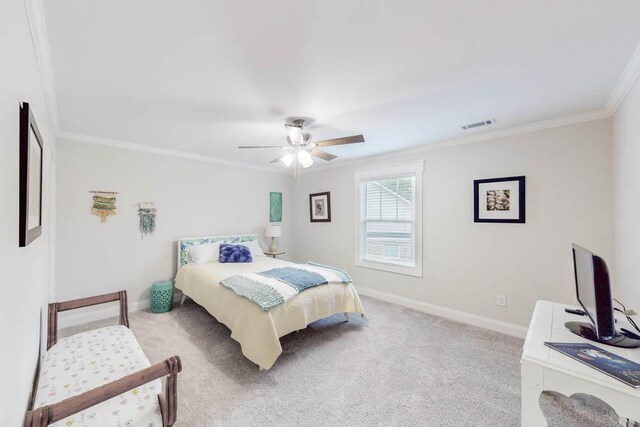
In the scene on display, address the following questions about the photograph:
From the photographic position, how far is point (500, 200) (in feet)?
9.80

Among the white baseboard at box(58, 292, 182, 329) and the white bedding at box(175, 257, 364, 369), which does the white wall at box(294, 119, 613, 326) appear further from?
the white baseboard at box(58, 292, 182, 329)

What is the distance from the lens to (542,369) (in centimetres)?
117

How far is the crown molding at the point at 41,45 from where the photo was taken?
3.90 feet

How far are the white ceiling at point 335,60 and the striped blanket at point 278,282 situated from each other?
5.36ft

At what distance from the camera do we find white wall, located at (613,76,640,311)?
5.98 feet

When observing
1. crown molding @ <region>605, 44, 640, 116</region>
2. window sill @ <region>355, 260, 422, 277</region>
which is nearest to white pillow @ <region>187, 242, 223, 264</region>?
window sill @ <region>355, 260, 422, 277</region>

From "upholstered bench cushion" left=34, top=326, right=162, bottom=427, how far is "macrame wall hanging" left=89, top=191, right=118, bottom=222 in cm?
191

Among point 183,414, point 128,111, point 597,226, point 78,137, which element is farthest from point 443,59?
point 78,137

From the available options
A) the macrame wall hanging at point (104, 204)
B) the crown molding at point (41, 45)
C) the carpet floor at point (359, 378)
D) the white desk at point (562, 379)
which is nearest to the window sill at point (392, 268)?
the carpet floor at point (359, 378)

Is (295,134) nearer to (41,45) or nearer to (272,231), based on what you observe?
(41,45)

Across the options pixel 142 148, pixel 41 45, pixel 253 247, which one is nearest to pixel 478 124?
pixel 41 45

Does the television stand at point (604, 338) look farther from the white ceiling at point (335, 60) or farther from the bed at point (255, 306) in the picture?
the bed at point (255, 306)

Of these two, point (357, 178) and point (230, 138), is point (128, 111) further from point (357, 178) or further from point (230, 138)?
point (357, 178)

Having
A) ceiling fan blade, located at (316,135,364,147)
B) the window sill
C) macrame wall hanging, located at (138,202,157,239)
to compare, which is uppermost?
ceiling fan blade, located at (316,135,364,147)
